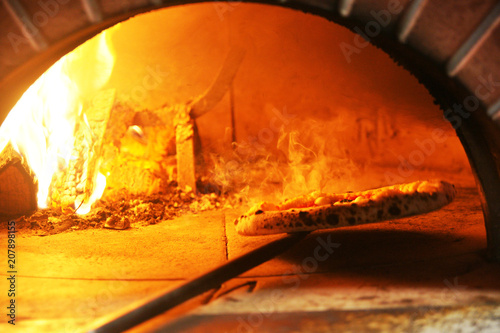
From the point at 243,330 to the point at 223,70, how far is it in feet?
8.16

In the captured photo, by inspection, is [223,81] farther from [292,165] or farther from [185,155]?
[292,165]

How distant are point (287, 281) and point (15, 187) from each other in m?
A: 2.08

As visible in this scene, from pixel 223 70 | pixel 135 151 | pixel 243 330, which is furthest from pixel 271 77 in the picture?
pixel 243 330

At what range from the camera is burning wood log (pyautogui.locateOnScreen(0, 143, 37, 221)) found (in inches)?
111

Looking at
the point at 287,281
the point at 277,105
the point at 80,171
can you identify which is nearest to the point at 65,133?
the point at 80,171

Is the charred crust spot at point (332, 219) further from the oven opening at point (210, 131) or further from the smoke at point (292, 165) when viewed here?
the smoke at point (292, 165)

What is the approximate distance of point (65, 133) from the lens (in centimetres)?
303

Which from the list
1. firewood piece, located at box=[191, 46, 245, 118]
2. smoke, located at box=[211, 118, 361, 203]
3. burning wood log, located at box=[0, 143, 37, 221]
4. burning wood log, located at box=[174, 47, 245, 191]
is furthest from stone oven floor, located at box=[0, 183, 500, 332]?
firewood piece, located at box=[191, 46, 245, 118]

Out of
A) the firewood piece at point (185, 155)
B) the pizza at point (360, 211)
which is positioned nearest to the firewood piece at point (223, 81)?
the firewood piece at point (185, 155)

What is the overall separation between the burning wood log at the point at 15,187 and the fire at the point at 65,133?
53 mm

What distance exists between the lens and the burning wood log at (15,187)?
9.24 feet

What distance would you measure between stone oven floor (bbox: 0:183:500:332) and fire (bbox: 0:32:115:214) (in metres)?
0.62

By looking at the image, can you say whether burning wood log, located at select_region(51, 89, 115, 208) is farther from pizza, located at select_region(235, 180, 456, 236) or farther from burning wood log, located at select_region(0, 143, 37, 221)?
pizza, located at select_region(235, 180, 456, 236)

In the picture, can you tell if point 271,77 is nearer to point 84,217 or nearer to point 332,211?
point 84,217
